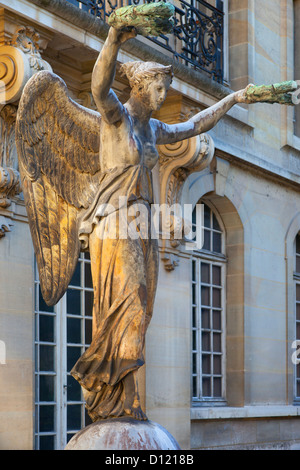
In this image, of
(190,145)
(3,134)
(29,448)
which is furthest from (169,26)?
(190,145)

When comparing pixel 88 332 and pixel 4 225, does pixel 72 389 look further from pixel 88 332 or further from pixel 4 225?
pixel 4 225

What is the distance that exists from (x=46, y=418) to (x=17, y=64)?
3393mm

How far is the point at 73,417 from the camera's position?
415 inches

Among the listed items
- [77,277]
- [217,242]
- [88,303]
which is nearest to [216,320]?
[217,242]

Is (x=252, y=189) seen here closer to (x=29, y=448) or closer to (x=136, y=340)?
(x=29, y=448)

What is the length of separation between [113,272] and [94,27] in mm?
4016

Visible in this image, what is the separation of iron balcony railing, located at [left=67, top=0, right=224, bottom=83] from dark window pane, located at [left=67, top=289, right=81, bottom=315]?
2850 mm

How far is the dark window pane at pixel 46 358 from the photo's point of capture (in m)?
10.2

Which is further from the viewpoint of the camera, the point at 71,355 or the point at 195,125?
the point at 71,355

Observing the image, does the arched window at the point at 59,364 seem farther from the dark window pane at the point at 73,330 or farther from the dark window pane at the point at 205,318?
the dark window pane at the point at 205,318

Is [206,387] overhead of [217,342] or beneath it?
beneath

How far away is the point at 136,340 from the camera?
21.0 feet

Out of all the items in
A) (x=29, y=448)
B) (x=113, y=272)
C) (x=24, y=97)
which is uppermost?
(x=24, y=97)

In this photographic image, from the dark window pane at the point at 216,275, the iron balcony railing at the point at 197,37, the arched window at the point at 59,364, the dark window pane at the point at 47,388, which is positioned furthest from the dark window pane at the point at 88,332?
the iron balcony railing at the point at 197,37
